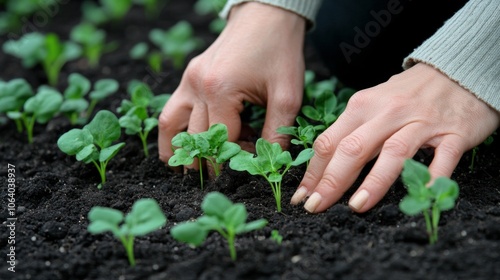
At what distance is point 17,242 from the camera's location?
1.62 m

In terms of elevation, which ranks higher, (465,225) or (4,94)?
(4,94)

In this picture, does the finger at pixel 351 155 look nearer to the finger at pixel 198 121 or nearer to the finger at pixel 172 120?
the finger at pixel 198 121

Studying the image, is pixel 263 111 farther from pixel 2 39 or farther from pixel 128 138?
pixel 2 39

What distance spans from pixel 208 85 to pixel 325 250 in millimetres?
666

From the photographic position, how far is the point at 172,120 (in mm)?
1997

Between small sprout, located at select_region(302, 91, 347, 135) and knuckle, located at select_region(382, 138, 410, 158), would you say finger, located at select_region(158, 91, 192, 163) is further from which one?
knuckle, located at select_region(382, 138, 410, 158)

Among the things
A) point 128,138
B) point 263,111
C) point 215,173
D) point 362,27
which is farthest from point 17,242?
point 362,27

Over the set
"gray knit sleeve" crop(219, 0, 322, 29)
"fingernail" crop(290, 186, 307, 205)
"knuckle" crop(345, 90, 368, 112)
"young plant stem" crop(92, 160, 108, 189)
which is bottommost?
"fingernail" crop(290, 186, 307, 205)

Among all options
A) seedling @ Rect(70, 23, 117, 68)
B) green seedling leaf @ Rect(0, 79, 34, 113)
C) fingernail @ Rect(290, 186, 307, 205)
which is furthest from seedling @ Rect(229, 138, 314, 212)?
seedling @ Rect(70, 23, 117, 68)

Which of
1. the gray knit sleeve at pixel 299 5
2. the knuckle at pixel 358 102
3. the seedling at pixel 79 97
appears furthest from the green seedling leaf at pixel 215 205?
the seedling at pixel 79 97

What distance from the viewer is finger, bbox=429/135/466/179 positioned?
1.54 meters

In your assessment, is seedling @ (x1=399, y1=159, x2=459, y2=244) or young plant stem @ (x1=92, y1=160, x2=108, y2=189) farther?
young plant stem @ (x1=92, y1=160, x2=108, y2=189)

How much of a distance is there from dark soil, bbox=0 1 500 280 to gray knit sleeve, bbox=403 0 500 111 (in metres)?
0.28

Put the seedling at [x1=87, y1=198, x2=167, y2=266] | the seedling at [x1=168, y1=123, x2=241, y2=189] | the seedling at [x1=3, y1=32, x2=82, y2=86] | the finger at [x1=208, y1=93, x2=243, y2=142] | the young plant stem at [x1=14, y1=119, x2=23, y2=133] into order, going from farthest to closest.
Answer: the seedling at [x1=3, y1=32, x2=82, y2=86] < the young plant stem at [x1=14, y1=119, x2=23, y2=133] < the finger at [x1=208, y1=93, x2=243, y2=142] < the seedling at [x1=168, y1=123, x2=241, y2=189] < the seedling at [x1=87, y1=198, x2=167, y2=266]
